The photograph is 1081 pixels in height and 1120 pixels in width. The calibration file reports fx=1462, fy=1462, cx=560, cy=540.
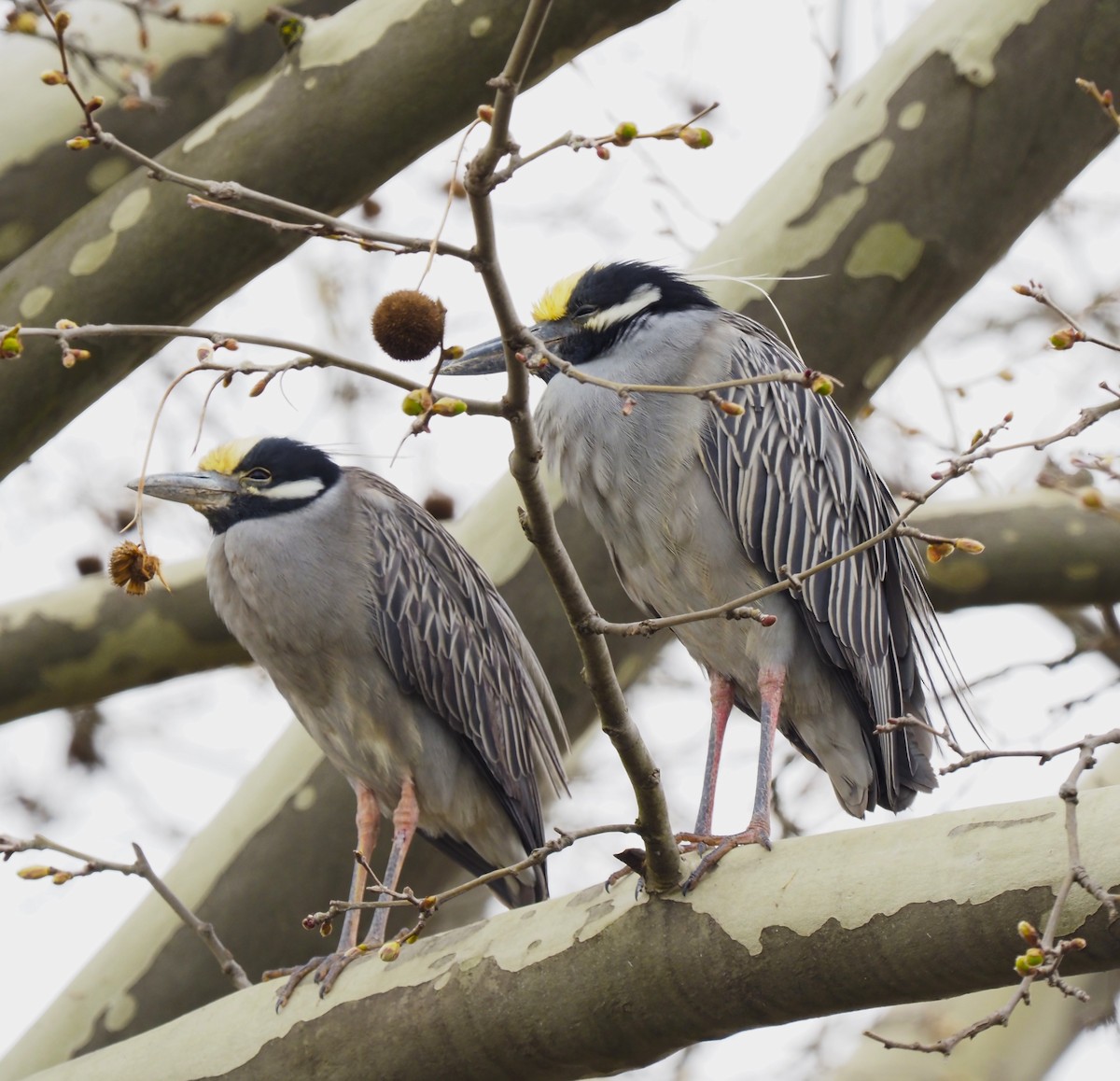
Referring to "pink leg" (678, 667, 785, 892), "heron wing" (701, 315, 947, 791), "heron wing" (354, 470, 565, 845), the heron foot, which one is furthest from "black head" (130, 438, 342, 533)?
the heron foot

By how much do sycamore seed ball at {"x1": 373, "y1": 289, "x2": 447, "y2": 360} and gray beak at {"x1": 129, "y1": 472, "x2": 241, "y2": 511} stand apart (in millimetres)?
2081

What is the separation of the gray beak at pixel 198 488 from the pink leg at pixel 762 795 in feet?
5.03

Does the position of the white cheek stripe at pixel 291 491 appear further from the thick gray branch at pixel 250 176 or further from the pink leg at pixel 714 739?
the pink leg at pixel 714 739

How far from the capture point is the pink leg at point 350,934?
288 centimetres

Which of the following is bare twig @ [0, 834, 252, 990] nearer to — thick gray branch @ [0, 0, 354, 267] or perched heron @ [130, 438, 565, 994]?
perched heron @ [130, 438, 565, 994]

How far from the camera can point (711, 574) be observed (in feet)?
10.9

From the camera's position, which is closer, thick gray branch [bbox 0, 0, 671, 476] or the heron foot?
the heron foot

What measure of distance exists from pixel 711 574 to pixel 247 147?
4.86 feet

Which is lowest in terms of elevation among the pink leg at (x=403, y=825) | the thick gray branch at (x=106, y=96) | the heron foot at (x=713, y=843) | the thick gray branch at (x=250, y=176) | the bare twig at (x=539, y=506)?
the pink leg at (x=403, y=825)

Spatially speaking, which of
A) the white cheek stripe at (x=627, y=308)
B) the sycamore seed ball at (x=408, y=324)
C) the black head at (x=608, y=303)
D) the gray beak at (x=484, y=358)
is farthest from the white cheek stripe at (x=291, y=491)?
the sycamore seed ball at (x=408, y=324)

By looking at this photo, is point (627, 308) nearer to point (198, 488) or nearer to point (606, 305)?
point (606, 305)

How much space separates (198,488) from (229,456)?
6.5 inches

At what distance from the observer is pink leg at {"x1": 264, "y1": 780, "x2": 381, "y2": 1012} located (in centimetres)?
288

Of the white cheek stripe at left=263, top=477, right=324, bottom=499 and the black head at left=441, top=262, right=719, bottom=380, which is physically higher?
the black head at left=441, top=262, right=719, bottom=380
